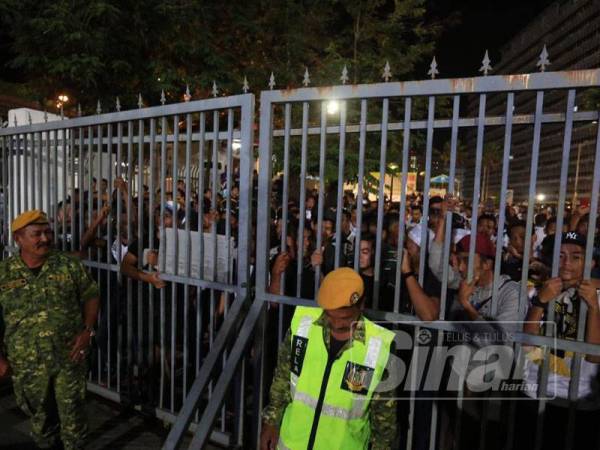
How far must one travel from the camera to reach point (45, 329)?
130 inches

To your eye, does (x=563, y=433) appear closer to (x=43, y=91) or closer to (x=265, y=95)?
(x=265, y=95)

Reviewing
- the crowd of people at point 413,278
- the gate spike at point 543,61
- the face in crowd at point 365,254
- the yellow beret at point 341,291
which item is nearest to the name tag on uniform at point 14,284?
the crowd of people at point 413,278

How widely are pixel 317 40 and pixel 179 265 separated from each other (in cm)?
1127

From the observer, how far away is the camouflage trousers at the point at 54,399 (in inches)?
132

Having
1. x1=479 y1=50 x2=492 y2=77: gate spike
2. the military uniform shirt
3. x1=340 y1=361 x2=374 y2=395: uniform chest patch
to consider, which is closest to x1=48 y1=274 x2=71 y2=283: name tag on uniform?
the military uniform shirt

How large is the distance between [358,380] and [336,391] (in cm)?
12

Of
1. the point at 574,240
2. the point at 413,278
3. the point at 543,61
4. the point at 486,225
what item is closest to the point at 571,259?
the point at 574,240

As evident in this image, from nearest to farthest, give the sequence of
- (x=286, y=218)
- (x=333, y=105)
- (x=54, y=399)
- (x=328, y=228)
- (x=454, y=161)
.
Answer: (x=454, y=161) → (x=286, y=218) → (x=54, y=399) → (x=333, y=105) → (x=328, y=228)

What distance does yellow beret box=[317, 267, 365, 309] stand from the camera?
2234 mm

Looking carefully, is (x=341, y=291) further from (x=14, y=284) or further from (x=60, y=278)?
(x=14, y=284)

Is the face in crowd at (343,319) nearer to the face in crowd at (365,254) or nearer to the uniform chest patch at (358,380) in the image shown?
the uniform chest patch at (358,380)

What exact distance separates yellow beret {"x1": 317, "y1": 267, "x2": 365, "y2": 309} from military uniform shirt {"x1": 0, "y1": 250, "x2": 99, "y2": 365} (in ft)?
6.86

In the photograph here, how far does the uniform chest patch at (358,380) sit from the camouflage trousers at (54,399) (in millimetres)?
2223

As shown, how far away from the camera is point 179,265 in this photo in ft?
12.1
